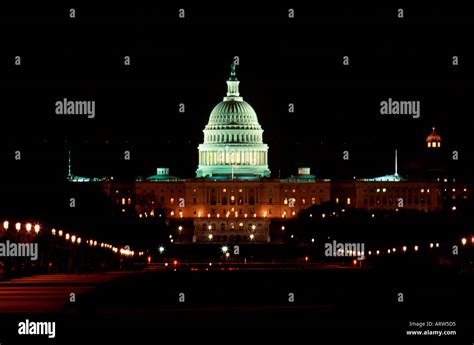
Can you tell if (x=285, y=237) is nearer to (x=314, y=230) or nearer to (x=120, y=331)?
(x=314, y=230)

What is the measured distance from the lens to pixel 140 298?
4766cm

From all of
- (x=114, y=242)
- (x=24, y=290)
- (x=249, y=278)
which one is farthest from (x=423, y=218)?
(x=24, y=290)

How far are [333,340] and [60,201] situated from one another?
7039cm

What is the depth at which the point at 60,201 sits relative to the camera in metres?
105

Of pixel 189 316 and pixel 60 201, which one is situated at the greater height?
pixel 60 201

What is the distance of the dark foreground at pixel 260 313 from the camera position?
35938mm

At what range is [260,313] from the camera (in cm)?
4178

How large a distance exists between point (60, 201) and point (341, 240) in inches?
964

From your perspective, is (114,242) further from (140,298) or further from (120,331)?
(120,331)

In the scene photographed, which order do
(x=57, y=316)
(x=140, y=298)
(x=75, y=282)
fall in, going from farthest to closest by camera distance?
(x=75, y=282) < (x=140, y=298) < (x=57, y=316)

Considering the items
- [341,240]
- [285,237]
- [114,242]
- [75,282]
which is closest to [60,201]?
[114,242]

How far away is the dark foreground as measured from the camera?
35.9m

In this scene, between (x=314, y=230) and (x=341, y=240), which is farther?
(x=314, y=230)

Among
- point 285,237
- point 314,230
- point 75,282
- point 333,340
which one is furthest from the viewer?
point 285,237
